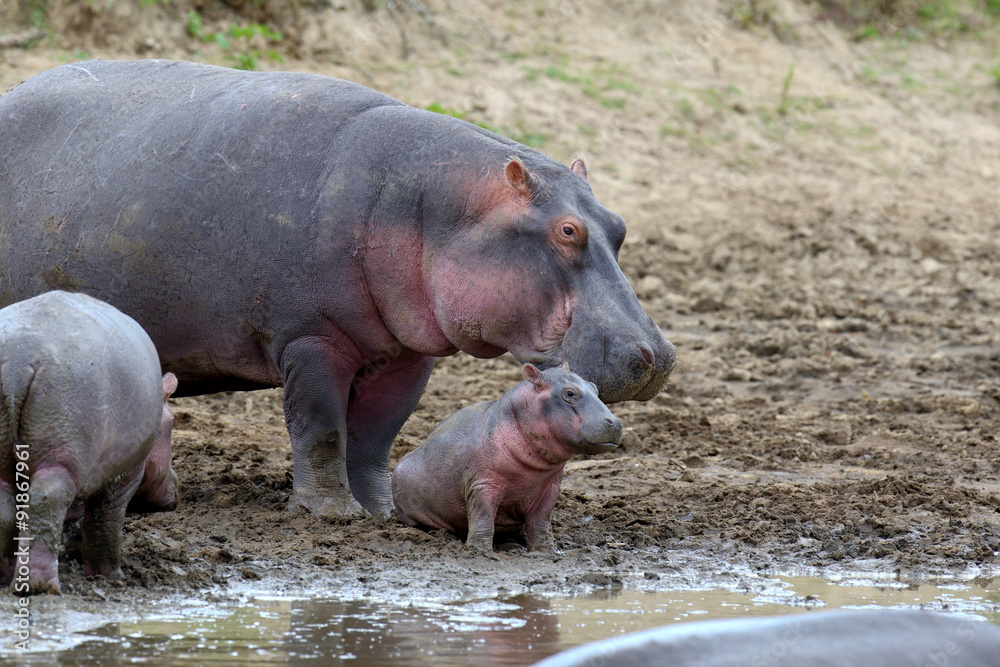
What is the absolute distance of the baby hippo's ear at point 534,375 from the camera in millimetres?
5195

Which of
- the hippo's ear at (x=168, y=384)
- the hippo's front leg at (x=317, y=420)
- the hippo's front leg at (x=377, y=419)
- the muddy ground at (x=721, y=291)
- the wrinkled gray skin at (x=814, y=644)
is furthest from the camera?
the hippo's front leg at (x=377, y=419)

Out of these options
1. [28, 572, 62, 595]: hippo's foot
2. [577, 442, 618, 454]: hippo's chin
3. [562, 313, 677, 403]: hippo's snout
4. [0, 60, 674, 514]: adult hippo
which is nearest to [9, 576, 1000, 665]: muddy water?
[28, 572, 62, 595]: hippo's foot

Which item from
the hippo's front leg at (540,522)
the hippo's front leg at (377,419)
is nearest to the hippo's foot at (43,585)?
the hippo's front leg at (540,522)

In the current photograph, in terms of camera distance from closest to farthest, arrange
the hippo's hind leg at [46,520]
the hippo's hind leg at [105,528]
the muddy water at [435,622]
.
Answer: the muddy water at [435,622] → the hippo's hind leg at [46,520] → the hippo's hind leg at [105,528]

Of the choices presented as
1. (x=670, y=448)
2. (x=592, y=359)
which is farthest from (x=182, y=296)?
(x=670, y=448)

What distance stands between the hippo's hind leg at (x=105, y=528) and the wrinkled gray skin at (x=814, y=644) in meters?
2.09

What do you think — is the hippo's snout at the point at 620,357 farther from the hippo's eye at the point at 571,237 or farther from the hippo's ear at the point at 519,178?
the hippo's ear at the point at 519,178

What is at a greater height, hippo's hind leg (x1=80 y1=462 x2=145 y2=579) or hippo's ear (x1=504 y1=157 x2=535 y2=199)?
hippo's ear (x1=504 y1=157 x2=535 y2=199)

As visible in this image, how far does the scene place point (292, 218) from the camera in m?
5.65

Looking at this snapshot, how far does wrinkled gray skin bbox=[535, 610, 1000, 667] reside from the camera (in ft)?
8.10

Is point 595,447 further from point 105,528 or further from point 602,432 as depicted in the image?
point 105,528

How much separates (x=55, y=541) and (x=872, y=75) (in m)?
12.0

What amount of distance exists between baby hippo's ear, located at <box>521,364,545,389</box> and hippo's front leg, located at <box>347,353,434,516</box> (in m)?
0.96

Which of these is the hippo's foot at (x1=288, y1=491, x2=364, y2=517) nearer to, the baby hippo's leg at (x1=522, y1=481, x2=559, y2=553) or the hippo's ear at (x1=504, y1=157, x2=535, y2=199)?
the baby hippo's leg at (x1=522, y1=481, x2=559, y2=553)
